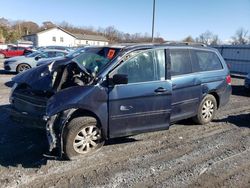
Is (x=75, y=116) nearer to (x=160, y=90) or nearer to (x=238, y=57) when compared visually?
(x=160, y=90)

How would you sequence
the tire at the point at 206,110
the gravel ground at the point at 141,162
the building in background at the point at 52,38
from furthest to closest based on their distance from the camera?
the building in background at the point at 52,38 → the tire at the point at 206,110 → the gravel ground at the point at 141,162

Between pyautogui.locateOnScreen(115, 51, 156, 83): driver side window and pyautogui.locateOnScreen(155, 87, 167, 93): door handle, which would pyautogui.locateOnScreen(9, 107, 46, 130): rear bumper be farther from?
pyautogui.locateOnScreen(155, 87, 167, 93): door handle

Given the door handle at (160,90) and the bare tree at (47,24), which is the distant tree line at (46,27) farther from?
the door handle at (160,90)

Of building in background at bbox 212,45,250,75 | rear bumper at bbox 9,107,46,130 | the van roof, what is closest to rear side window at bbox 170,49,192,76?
the van roof

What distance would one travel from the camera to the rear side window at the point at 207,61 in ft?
19.5

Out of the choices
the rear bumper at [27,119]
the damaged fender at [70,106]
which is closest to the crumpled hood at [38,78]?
the rear bumper at [27,119]

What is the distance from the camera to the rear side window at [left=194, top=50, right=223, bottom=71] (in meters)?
5.96

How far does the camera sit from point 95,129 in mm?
4496

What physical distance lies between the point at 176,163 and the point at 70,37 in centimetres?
7590

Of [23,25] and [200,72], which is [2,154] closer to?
[200,72]

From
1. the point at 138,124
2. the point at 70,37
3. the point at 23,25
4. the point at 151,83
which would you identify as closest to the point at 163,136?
the point at 138,124

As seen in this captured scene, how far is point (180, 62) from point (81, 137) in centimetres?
251

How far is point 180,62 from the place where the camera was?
5496 millimetres

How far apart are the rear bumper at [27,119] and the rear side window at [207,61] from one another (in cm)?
338
